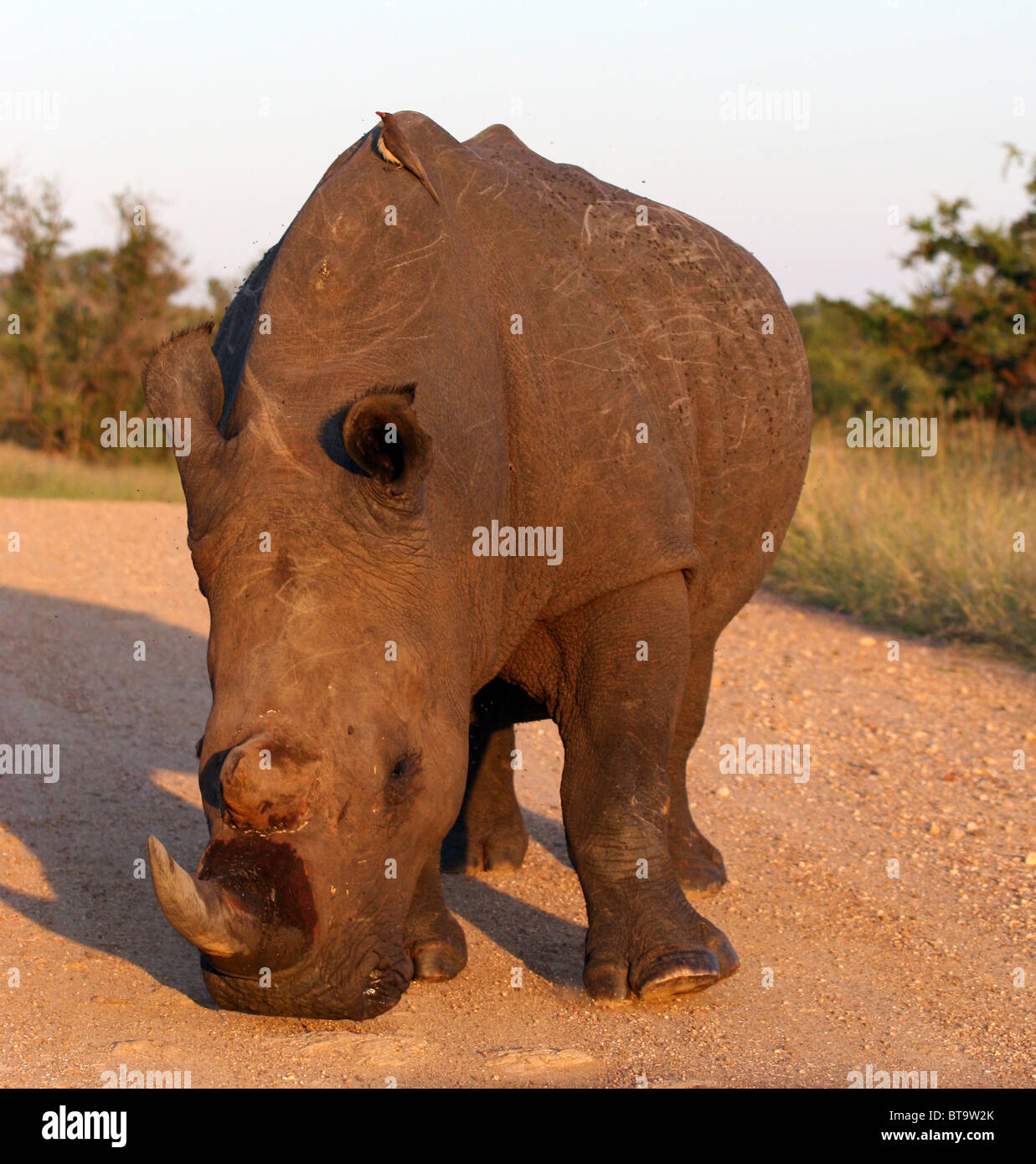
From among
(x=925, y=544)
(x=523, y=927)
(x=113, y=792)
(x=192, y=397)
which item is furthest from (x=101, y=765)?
(x=925, y=544)

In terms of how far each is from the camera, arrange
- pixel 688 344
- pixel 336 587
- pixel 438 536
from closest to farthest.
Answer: pixel 336 587, pixel 438 536, pixel 688 344

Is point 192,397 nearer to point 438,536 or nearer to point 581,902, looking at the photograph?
point 438,536

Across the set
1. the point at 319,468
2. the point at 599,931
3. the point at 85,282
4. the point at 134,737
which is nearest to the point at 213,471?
the point at 319,468

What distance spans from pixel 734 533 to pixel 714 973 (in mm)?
1942

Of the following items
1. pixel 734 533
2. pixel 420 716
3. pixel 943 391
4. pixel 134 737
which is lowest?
pixel 134 737

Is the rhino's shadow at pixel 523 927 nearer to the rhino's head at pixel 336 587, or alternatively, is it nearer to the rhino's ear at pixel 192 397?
the rhino's head at pixel 336 587

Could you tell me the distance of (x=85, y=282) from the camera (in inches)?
1041

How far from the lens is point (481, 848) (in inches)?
248

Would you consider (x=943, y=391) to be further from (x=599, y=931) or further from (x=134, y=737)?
(x=599, y=931)

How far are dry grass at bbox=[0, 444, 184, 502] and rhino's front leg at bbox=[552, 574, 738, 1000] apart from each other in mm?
11852

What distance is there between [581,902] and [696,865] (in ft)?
1.76

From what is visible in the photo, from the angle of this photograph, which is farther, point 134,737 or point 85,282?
point 85,282

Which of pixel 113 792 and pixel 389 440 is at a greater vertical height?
pixel 389 440

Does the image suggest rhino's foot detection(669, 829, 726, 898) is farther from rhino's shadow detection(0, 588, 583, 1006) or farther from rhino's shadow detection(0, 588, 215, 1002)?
rhino's shadow detection(0, 588, 215, 1002)
